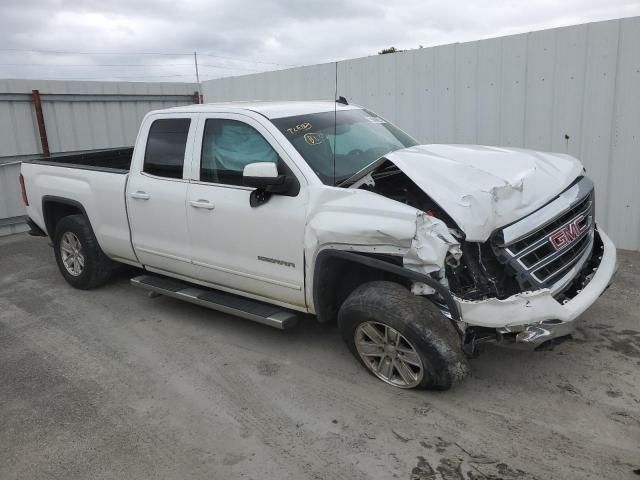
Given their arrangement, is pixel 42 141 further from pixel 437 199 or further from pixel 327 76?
pixel 437 199

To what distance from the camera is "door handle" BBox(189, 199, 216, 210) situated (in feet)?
14.4

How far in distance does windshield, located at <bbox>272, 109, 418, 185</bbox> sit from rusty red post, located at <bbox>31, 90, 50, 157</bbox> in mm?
6848

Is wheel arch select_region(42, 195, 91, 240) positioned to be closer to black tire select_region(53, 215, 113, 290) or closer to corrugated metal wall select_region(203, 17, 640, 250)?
black tire select_region(53, 215, 113, 290)

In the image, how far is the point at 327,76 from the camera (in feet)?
29.3

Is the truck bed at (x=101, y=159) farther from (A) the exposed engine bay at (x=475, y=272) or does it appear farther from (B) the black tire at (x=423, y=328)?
(A) the exposed engine bay at (x=475, y=272)

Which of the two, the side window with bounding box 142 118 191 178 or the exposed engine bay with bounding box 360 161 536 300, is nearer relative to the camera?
the exposed engine bay with bounding box 360 161 536 300

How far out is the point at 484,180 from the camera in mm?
3551

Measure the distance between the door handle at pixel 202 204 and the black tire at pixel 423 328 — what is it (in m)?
1.52

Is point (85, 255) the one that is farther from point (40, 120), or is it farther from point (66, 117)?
point (66, 117)

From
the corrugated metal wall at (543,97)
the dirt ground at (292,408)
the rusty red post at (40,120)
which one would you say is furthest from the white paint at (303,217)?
the rusty red post at (40,120)

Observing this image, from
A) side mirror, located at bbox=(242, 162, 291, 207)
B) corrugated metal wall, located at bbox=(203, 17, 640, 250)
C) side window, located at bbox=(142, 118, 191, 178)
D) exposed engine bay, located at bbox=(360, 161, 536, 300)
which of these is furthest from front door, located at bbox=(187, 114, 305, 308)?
corrugated metal wall, located at bbox=(203, 17, 640, 250)

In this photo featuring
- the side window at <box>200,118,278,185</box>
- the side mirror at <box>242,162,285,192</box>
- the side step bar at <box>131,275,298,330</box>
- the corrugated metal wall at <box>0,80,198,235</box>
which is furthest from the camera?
the corrugated metal wall at <box>0,80,198,235</box>

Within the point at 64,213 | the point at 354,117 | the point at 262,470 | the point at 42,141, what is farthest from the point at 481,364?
the point at 42,141

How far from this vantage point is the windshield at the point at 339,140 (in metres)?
4.08
